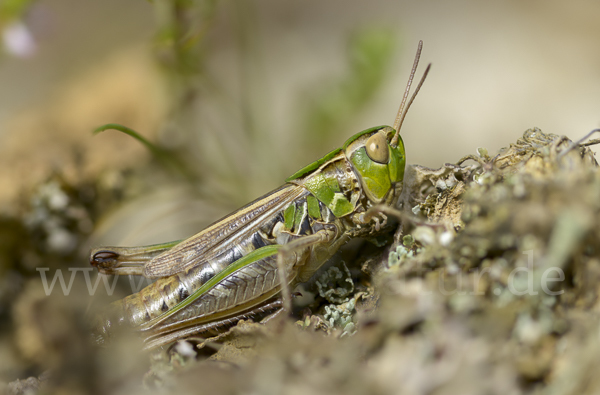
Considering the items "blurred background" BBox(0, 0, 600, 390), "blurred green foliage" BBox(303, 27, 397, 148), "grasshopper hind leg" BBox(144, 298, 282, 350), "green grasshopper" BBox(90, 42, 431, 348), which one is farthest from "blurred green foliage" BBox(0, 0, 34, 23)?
"grasshopper hind leg" BBox(144, 298, 282, 350)

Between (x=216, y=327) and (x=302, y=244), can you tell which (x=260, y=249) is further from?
(x=216, y=327)

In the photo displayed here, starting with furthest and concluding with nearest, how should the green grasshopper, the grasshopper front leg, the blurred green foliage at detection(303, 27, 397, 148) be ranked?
the blurred green foliage at detection(303, 27, 397, 148) → the green grasshopper → the grasshopper front leg

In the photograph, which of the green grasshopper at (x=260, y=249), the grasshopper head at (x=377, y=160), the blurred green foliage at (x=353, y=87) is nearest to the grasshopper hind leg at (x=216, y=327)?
the green grasshopper at (x=260, y=249)

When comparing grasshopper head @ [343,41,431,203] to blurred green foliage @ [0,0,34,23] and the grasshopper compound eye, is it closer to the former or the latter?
A: the grasshopper compound eye

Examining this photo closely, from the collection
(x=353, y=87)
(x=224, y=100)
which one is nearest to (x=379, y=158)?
(x=353, y=87)

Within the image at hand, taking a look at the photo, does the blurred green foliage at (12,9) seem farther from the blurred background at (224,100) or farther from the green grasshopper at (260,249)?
the green grasshopper at (260,249)

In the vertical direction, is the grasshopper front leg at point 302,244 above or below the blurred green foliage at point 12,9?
below

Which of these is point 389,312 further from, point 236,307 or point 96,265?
point 96,265
